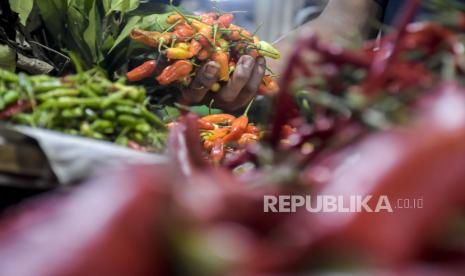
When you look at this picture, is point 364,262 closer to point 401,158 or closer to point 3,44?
point 401,158

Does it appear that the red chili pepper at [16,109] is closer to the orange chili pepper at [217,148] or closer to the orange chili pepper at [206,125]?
the orange chili pepper at [217,148]

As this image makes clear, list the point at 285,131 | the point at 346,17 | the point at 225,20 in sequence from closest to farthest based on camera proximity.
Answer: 1. the point at 285,131
2. the point at 225,20
3. the point at 346,17

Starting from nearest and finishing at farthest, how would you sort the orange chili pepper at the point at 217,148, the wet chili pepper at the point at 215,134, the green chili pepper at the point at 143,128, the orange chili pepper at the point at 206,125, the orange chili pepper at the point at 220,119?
1. the green chili pepper at the point at 143,128
2. the orange chili pepper at the point at 217,148
3. the wet chili pepper at the point at 215,134
4. the orange chili pepper at the point at 206,125
5. the orange chili pepper at the point at 220,119

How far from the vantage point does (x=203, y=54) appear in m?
2.20

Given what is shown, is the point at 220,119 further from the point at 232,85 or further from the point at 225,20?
the point at 225,20

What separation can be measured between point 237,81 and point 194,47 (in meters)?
0.22

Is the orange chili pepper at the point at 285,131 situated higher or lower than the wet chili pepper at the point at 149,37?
higher

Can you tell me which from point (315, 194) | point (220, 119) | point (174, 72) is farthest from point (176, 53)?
point (315, 194)

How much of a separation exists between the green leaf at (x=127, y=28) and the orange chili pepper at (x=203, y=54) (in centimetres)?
27

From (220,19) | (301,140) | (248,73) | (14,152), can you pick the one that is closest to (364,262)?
(301,140)

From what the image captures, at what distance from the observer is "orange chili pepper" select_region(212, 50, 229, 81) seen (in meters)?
2.21

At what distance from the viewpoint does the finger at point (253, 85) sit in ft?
7.63

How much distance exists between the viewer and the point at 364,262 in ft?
1.01

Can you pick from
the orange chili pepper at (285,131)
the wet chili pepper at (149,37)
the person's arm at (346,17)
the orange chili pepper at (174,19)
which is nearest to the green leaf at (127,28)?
the wet chili pepper at (149,37)
